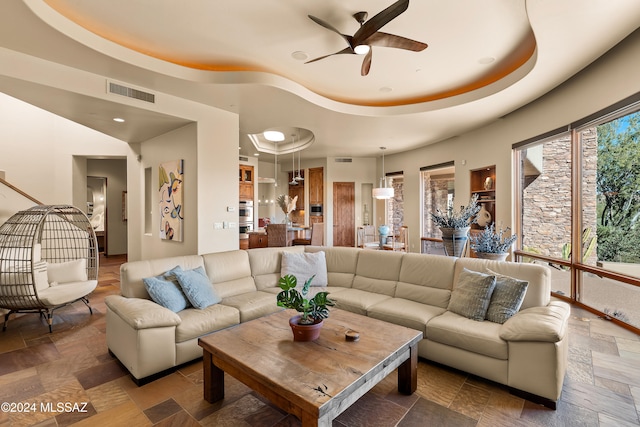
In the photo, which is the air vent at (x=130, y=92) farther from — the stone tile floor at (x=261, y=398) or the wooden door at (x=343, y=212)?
the wooden door at (x=343, y=212)

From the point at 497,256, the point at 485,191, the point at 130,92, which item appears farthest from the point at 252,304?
the point at 485,191

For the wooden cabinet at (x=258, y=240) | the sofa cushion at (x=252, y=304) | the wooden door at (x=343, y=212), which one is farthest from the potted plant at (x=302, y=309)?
the wooden door at (x=343, y=212)

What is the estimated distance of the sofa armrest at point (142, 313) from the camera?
2.28 meters

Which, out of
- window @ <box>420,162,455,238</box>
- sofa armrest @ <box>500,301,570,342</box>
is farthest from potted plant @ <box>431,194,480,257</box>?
window @ <box>420,162,455,238</box>

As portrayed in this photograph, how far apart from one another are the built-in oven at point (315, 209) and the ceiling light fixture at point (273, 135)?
2.44 m

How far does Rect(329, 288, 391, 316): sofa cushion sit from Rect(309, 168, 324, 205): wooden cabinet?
6067 mm

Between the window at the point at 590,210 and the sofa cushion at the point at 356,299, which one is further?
the window at the point at 590,210

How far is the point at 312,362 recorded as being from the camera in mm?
1787

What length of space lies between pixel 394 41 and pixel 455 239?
2126 millimetres

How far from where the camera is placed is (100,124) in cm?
476

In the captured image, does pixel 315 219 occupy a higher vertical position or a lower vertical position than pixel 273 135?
lower

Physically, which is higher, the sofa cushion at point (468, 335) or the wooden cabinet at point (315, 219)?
the wooden cabinet at point (315, 219)

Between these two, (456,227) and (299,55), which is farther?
(299,55)

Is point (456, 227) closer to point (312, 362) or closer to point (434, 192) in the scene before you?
point (312, 362)
